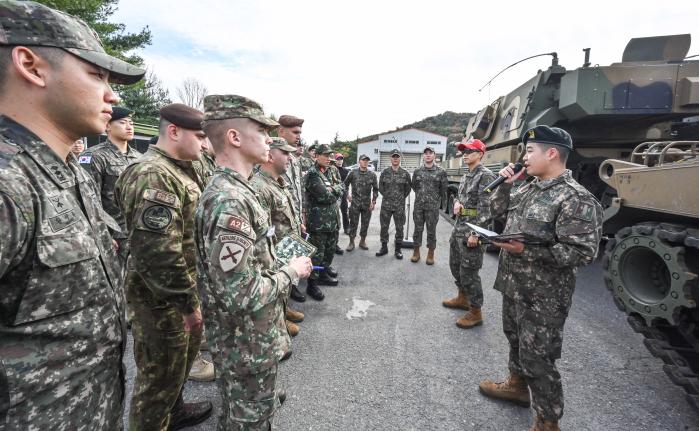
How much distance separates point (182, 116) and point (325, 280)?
3.62m

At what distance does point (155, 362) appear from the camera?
2.07 m

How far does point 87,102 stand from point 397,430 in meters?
2.57

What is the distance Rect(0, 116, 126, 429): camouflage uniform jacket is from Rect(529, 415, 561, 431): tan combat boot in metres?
2.49

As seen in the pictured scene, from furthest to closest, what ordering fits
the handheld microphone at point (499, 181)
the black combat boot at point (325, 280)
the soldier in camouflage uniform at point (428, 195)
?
the soldier in camouflage uniform at point (428, 195) < the black combat boot at point (325, 280) < the handheld microphone at point (499, 181)

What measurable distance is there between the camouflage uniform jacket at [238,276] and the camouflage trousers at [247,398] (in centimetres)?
4

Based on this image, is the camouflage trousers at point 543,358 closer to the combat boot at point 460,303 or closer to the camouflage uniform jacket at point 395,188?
the combat boot at point 460,303

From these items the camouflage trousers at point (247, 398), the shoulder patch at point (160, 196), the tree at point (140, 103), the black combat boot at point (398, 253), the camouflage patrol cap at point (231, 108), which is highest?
the tree at point (140, 103)

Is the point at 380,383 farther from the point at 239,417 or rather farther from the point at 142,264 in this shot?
the point at 142,264

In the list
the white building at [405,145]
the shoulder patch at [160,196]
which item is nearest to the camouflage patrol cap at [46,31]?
the shoulder patch at [160,196]

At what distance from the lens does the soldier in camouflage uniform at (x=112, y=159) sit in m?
3.59

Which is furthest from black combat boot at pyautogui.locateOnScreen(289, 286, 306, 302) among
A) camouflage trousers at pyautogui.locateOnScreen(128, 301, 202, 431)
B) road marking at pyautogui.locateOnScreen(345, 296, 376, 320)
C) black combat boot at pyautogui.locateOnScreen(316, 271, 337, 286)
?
camouflage trousers at pyautogui.locateOnScreen(128, 301, 202, 431)

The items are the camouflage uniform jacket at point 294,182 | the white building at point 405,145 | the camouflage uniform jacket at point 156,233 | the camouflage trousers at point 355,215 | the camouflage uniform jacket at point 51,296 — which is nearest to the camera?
the camouflage uniform jacket at point 51,296

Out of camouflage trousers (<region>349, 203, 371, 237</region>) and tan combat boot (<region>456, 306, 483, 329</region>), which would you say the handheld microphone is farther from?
camouflage trousers (<region>349, 203, 371, 237</region>)

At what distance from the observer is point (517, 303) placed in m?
2.48
